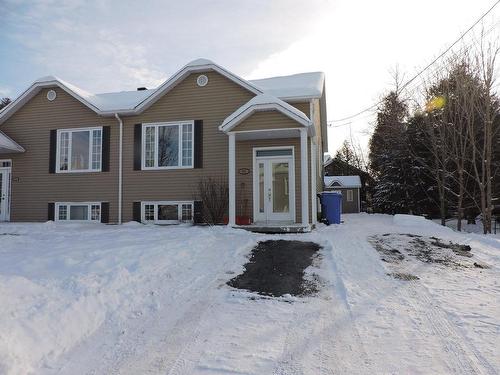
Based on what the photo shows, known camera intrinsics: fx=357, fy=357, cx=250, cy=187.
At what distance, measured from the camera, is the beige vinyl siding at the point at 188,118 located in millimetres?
12219

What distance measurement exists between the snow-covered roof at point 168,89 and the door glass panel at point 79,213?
3591 mm

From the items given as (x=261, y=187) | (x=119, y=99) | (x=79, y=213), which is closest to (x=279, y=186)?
(x=261, y=187)

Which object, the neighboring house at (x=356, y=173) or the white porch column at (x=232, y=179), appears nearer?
the white porch column at (x=232, y=179)

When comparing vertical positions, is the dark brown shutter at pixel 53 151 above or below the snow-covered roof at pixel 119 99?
below

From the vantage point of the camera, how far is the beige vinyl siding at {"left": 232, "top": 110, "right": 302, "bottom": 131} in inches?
396

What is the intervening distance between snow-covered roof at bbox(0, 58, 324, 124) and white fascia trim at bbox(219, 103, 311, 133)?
4.75 feet

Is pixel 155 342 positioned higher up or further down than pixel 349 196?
further down

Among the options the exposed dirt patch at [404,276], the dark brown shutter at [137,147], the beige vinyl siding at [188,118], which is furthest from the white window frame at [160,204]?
the exposed dirt patch at [404,276]

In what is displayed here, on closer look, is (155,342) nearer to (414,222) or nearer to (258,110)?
(258,110)

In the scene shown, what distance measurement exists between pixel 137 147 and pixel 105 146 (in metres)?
1.28

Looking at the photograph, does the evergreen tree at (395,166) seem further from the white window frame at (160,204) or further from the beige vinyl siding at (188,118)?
A: the white window frame at (160,204)

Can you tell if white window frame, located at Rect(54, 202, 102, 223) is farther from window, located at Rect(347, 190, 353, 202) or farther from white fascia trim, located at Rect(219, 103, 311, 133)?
window, located at Rect(347, 190, 353, 202)

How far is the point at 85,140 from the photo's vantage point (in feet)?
44.1

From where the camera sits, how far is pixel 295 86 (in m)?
12.7
